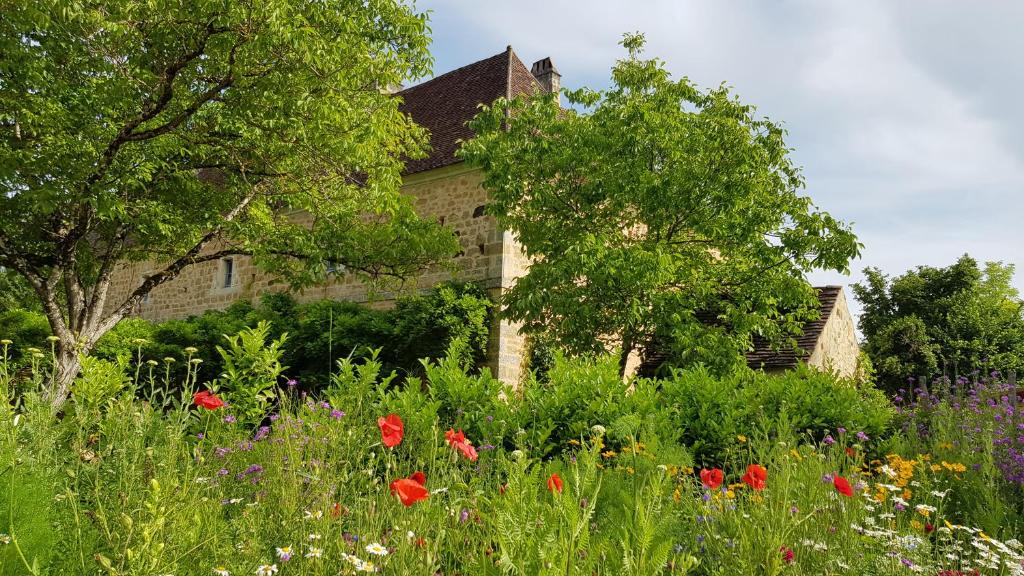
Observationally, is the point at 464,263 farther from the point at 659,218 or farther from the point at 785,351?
the point at 785,351

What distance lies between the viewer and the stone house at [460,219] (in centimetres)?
1416

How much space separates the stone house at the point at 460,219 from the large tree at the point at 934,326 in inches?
318

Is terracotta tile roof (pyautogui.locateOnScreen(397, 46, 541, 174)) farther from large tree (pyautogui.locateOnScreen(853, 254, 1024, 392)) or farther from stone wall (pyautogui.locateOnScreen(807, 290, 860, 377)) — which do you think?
large tree (pyautogui.locateOnScreen(853, 254, 1024, 392))

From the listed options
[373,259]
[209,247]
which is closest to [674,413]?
[373,259]

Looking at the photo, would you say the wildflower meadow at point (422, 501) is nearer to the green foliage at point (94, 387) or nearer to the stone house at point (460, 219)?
the green foliage at point (94, 387)

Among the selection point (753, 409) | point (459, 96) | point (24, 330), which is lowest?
point (753, 409)

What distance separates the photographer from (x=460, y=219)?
1516cm

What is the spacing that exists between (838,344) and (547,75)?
965cm

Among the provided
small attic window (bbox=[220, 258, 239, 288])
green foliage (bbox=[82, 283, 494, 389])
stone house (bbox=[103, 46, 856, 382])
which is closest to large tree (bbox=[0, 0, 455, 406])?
stone house (bbox=[103, 46, 856, 382])

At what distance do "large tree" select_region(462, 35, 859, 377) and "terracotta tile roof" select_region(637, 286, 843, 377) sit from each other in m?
1.44

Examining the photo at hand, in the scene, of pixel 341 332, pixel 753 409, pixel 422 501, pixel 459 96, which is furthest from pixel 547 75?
pixel 422 501

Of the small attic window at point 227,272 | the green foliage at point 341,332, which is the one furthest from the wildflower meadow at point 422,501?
the small attic window at point 227,272

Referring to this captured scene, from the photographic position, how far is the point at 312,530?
2.36 metres

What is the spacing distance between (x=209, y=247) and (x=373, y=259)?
10928 mm
